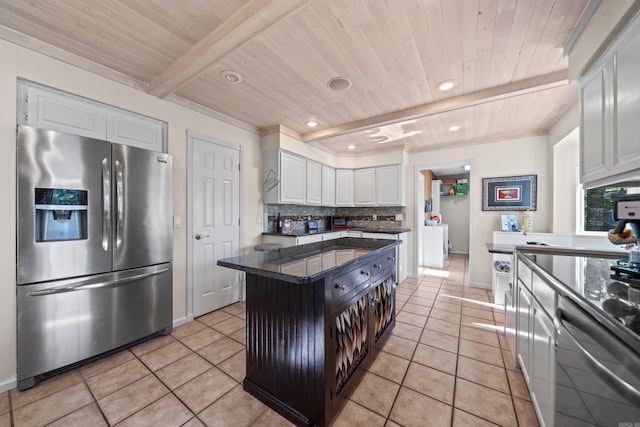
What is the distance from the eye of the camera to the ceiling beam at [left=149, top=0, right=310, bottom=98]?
1.46m

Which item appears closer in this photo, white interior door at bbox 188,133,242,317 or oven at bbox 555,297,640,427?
oven at bbox 555,297,640,427

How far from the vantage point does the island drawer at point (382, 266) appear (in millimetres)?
1990

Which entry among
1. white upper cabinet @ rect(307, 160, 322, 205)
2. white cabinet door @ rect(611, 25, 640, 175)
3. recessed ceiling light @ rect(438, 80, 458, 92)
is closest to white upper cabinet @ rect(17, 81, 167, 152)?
white upper cabinet @ rect(307, 160, 322, 205)

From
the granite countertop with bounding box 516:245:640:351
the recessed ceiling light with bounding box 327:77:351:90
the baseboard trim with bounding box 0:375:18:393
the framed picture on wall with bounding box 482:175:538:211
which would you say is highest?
the recessed ceiling light with bounding box 327:77:351:90

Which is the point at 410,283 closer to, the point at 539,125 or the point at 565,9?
the point at 539,125

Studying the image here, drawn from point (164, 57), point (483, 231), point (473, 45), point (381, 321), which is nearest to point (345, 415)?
point (381, 321)

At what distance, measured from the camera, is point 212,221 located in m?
3.06

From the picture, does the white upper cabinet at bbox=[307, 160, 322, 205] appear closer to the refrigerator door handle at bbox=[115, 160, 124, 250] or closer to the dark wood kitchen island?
the dark wood kitchen island

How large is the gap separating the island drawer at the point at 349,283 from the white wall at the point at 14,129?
6.92 ft

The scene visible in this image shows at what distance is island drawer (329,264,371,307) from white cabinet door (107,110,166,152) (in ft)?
7.93

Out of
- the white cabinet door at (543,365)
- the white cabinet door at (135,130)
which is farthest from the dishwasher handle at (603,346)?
the white cabinet door at (135,130)

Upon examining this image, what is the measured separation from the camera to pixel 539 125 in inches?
137

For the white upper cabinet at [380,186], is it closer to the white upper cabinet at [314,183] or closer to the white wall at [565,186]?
the white upper cabinet at [314,183]

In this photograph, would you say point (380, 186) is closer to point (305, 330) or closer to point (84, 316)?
point (305, 330)
